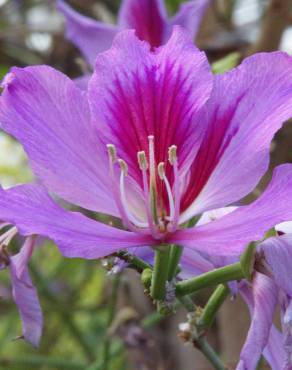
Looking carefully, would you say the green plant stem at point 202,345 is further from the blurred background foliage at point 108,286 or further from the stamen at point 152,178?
the blurred background foliage at point 108,286

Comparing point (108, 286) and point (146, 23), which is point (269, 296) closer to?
point (146, 23)

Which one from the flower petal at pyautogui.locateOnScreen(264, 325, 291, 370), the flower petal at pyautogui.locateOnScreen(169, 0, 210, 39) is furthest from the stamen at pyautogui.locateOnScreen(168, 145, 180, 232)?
the flower petal at pyautogui.locateOnScreen(169, 0, 210, 39)

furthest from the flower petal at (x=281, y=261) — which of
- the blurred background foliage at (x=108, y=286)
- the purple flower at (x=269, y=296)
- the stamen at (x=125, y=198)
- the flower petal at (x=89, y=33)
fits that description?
the flower petal at (x=89, y=33)

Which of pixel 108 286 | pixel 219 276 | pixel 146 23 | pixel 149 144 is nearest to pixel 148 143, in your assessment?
pixel 149 144

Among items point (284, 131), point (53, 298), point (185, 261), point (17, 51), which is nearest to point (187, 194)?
point (185, 261)

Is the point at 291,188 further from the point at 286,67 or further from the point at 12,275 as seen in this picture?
the point at 12,275

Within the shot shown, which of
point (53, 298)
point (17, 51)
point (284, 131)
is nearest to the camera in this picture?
point (284, 131)
